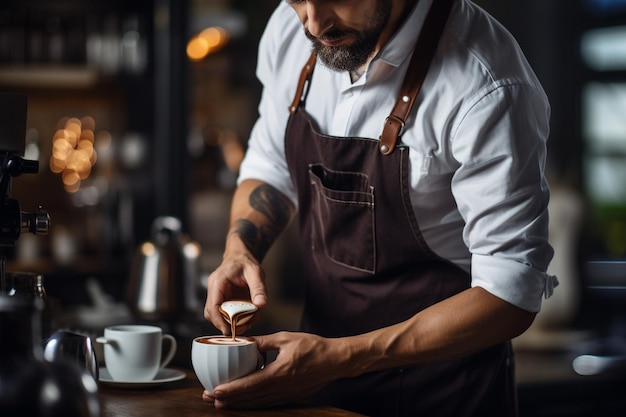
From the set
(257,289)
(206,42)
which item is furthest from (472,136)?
(206,42)

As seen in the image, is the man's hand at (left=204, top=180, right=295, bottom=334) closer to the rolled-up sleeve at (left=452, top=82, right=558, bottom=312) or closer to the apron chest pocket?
the apron chest pocket

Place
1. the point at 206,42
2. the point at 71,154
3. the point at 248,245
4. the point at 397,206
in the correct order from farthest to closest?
the point at 206,42, the point at 71,154, the point at 248,245, the point at 397,206

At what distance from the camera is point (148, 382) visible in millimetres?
1637

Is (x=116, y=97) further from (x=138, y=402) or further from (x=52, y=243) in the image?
(x=138, y=402)

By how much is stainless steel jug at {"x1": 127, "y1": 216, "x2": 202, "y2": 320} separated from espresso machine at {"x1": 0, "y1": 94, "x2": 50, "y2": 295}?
147cm

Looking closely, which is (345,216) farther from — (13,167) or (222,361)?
(13,167)

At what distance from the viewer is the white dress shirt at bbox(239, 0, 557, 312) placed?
67.3 inches

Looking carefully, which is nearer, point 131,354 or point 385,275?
point 131,354

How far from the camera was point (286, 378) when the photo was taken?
Answer: 1.54 m

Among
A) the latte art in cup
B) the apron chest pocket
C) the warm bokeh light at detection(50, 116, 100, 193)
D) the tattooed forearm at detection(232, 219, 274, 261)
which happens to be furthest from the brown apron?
the warm bokeh light at detection(50, 116, 100, 193)

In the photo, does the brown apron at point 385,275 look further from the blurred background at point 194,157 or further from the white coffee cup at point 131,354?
the blurred background at point 194,157

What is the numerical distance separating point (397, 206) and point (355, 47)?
0.34 m

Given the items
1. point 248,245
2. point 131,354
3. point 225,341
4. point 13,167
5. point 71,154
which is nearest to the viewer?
point 13,167

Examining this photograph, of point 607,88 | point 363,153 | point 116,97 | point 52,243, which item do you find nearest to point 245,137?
point 116,97
